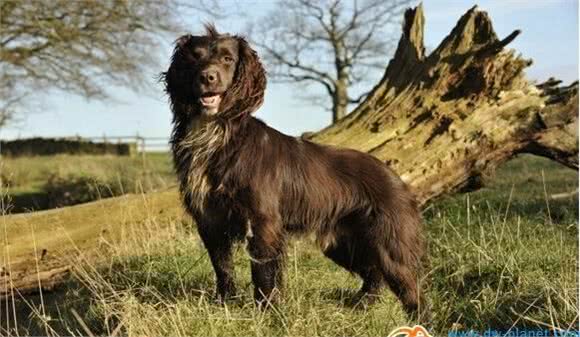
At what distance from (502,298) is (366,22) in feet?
48.1

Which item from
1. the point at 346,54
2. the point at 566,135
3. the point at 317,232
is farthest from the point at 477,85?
the point at 346,54

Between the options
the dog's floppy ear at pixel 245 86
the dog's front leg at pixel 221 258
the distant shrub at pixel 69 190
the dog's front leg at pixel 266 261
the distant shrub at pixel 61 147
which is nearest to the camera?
the dog's front leg at pixel 266 261

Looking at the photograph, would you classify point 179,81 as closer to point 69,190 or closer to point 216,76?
point 216,76

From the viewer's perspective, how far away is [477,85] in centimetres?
706

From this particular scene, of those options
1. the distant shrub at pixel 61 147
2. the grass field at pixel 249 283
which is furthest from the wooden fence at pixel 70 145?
the grass field at pixel 249 283

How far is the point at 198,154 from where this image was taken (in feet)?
15.1

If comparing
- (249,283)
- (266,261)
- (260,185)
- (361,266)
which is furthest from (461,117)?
(266,261)

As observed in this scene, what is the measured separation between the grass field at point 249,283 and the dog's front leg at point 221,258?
0.12 metres

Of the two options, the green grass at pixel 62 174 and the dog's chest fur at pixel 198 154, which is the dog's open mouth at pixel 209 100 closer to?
the dog's chest fur at pixel 198 154

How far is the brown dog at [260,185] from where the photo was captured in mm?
4508

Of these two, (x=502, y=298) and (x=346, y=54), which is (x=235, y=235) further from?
(x=346, y=54)

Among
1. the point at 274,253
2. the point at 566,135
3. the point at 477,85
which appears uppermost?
the point at 477,85

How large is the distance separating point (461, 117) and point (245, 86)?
10.6ft

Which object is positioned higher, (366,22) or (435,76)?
(366,22)
